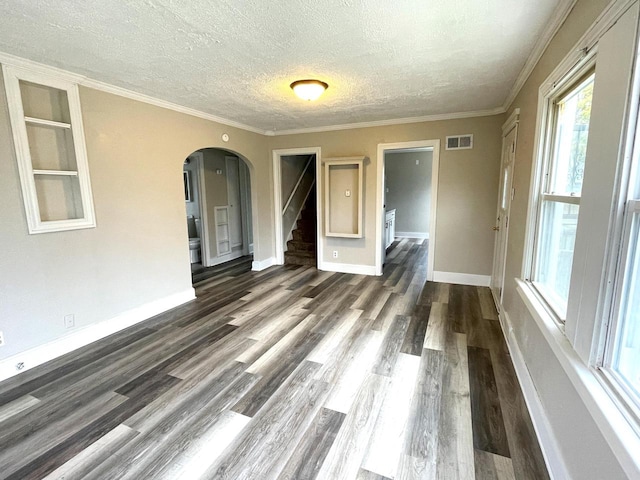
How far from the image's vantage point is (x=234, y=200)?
621 centimetres

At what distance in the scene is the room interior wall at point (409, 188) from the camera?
8.23 meters

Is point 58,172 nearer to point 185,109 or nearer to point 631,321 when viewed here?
point 185,109

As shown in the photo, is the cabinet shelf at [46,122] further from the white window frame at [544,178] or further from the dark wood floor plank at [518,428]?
the dark wood floor plank at [518,428]

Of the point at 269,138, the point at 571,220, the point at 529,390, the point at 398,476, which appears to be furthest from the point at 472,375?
the point at 269,138

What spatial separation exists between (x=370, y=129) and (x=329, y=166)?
88 cm

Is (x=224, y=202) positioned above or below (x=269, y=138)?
below

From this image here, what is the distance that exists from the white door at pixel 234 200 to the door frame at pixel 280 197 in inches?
44.6

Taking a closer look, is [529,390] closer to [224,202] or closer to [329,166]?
[329,166]

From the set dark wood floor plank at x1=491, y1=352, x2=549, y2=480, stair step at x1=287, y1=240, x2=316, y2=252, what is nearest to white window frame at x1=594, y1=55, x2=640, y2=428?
dark wood floor plank at x1=491, y1=352, x2=549, y2=480

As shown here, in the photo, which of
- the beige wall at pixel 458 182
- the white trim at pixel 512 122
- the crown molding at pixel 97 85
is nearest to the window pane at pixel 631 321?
the white trim at pixel 512 122

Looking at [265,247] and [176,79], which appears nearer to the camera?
[176,79]

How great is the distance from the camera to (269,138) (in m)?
5.32

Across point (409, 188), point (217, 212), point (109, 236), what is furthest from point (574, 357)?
point (409, 188)

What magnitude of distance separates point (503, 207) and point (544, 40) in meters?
1.91
